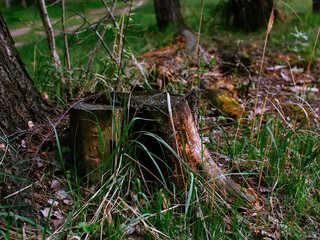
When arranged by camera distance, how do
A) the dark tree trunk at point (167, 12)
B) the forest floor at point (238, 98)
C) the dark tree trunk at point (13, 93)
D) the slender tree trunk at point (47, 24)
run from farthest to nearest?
1. the dark tree trunk at point (167, 12)
2. the slender tree trunk at point (47, 24)
3. the dark tree trunk at point (13, 93)
4. the forest floor at point (238, 98)

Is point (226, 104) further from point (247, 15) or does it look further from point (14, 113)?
point (247, 15)

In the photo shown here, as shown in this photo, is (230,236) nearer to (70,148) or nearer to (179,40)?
A: (70,148)

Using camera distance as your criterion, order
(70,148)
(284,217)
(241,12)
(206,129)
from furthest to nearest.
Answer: (241,12) < (206,129) < (70,148) < (284,217)

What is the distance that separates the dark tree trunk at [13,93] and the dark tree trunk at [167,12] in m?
4.70

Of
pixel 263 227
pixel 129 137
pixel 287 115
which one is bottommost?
pixel 287 115

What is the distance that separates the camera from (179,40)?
584 centimetres

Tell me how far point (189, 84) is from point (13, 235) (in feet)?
9.14

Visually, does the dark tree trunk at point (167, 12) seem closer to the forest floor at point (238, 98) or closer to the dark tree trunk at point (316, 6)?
the forest floor at point (238, 98)

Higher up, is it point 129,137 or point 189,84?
point 129,137

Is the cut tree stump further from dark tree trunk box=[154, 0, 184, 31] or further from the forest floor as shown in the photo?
dark tree trunk box=[154, 0, 184, 31]

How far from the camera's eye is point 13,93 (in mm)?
2340

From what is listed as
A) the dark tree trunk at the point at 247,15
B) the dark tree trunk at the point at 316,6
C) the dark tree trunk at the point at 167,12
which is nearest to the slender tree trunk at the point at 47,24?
the dark tree trunk at the point at 167,12

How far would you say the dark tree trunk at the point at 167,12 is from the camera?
6.73 m

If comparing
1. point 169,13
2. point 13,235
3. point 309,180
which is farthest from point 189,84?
point 169,13
